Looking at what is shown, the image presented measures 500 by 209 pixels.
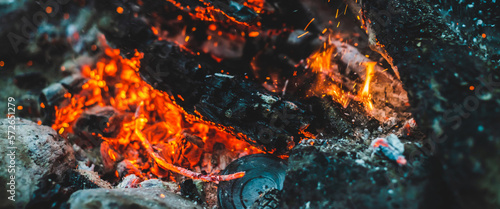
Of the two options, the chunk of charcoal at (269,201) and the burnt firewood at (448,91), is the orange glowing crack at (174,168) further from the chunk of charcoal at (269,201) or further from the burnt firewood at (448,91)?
the burnt firewood at (448,91)

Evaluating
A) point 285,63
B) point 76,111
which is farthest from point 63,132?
point 285,63

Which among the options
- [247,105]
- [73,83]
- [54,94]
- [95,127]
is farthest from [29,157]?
[247,105]

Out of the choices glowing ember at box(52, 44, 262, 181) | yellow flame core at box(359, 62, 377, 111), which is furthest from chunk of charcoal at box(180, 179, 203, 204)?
yellow flame core at box(359, 62, 377, 111)

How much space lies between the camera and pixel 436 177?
6.63 feet

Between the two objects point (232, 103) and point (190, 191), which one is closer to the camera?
point (232, 103)

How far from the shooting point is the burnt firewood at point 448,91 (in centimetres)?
175

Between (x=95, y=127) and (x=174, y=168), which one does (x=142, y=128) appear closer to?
(x=95, y=127)

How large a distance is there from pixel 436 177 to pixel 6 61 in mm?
5908

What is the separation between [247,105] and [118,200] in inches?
61.5

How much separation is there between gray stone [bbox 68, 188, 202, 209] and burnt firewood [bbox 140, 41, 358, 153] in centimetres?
107

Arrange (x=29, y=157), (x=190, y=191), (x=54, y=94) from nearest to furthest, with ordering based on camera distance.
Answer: (x=29, y=157) < (x=190, y=191) < (x=54, y=94)

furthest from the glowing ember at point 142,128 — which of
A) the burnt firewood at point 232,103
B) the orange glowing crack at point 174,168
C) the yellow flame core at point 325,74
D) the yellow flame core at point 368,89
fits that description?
the yellow flame core at point 368,89

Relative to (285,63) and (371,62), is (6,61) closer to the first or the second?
(285,63)

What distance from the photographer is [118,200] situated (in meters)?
2.21
